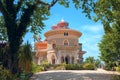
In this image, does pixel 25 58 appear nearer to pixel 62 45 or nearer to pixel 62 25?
pixel 62 45

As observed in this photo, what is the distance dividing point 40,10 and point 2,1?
18.3 feet

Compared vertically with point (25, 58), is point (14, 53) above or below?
above

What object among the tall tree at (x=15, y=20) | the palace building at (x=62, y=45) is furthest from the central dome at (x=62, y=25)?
the tall tree at (x=15, y=20)

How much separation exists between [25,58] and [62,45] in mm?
34982

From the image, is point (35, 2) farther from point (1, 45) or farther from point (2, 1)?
point (1, 45)

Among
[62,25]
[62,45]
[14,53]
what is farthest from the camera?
[62,25]

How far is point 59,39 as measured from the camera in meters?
60.8

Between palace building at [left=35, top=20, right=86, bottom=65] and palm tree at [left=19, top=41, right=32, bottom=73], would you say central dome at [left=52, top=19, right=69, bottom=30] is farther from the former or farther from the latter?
palm tree at [left=19, top=41, right=32, bottom=73]

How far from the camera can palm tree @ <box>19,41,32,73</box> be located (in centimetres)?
2464

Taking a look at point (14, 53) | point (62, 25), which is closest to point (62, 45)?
point (62, 25)

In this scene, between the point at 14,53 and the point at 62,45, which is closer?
the point at 14,53

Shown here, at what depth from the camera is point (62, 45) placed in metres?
59.7

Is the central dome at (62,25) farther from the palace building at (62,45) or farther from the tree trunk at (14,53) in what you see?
the tree trunk at (14,53)

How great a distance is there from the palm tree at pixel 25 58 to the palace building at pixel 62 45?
3425 centimetres
